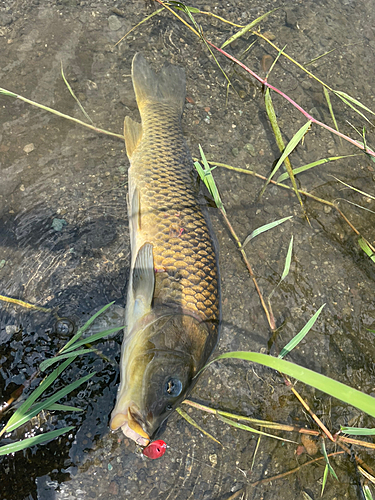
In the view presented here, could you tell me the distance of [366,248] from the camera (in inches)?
119

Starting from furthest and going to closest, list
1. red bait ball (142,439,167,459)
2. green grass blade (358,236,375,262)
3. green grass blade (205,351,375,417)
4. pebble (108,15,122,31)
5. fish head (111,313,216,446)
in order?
pebble (108,15,122,31)
green grass blade (358,236,375,262)
red bait ball (142,439,167,459)
fish head (111,313,216,446)
green grass blade (205,351,375,417)

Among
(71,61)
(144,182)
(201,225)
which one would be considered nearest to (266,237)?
(201,225)

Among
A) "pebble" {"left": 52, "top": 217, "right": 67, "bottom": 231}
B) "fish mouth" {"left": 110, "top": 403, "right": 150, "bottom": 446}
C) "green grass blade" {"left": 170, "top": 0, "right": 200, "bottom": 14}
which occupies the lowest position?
"fish mouth" {"left": 110, "top": 403, "right": 150, "bottom": 446}

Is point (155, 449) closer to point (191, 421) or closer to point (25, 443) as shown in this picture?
point (191, 421)

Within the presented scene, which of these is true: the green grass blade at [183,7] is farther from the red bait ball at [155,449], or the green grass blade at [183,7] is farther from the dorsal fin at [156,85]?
the red bait ball at [155,449]

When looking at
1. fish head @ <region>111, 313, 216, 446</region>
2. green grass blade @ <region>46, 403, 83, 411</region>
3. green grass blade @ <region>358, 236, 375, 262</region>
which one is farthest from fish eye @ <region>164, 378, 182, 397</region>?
green grass blade @ <region>358, 236, 375, 262</region>

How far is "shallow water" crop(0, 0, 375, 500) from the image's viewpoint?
7.30ft

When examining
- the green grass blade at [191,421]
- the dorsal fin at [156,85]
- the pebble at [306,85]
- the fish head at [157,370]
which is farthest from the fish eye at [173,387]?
the pebble at [306,85]

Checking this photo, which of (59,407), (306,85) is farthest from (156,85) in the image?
(59,407)

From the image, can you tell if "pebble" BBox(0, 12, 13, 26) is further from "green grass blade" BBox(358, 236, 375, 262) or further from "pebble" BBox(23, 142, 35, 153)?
"green grass blade" BBox(358, 236, 375, 262)

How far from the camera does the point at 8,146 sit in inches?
114

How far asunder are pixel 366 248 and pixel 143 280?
1955mm

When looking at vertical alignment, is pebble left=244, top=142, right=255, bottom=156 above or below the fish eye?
above

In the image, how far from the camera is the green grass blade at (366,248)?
300cm
